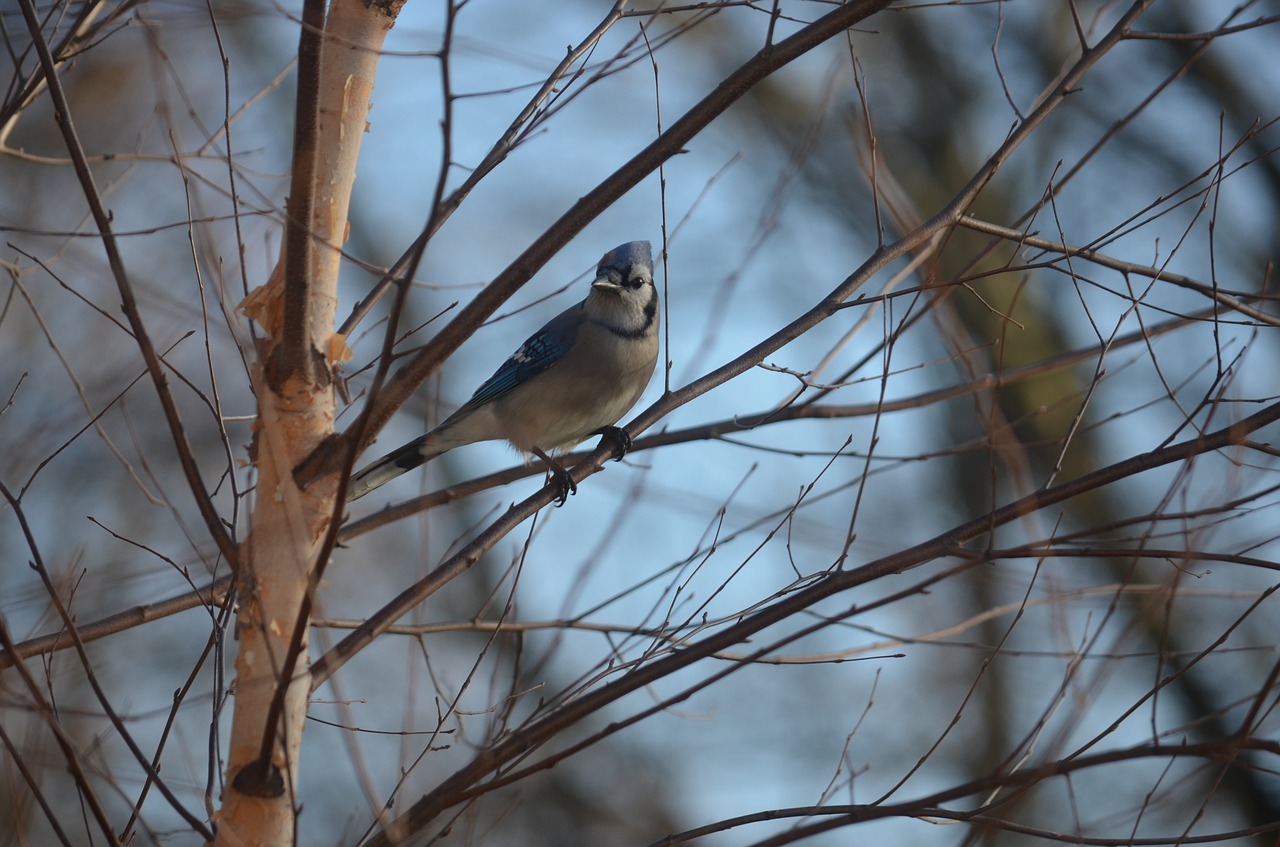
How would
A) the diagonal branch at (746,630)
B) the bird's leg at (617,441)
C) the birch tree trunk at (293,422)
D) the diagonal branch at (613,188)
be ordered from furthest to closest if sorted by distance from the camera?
1. the bird's leg at (617,441)
2. the birch tree trunk at (293,422)
3. the diagonal branch at (613,188)
4. the diagonal branch at (746,630)

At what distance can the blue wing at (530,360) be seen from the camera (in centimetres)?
452

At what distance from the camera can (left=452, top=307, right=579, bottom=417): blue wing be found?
4.52 meters

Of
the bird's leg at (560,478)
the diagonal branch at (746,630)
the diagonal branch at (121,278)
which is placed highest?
the bird's leg at (560,478)

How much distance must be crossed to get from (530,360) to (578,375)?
374 millimetres

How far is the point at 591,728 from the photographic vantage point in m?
8.73

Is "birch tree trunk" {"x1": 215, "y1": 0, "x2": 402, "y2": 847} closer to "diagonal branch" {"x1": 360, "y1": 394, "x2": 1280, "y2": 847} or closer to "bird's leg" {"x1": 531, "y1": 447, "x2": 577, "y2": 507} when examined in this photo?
"diagonal branch" {"x1": 360, "y1": 394, "x2": 1280, "y2": 847}

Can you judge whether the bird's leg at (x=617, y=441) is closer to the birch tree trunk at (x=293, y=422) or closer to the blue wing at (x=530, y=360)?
the blue wing at (x=530, y=360)

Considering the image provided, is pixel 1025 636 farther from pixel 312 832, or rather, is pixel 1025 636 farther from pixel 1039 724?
pixel 1039 724

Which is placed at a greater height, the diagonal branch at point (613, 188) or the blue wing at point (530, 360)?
the blue wing at point (530, 360)

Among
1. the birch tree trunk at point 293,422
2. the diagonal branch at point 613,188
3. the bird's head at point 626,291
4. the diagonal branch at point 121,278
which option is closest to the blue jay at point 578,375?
the bird's head at point 626,291

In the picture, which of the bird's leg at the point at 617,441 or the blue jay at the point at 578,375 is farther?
the blue jay at the point at 578,375

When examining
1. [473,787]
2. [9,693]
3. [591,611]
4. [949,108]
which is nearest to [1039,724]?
[473,787]

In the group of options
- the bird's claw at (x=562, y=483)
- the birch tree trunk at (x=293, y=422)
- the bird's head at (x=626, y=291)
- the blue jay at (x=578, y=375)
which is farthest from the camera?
the bird's head at (x=626, y=291)

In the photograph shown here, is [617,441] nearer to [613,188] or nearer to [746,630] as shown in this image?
[613,188]
